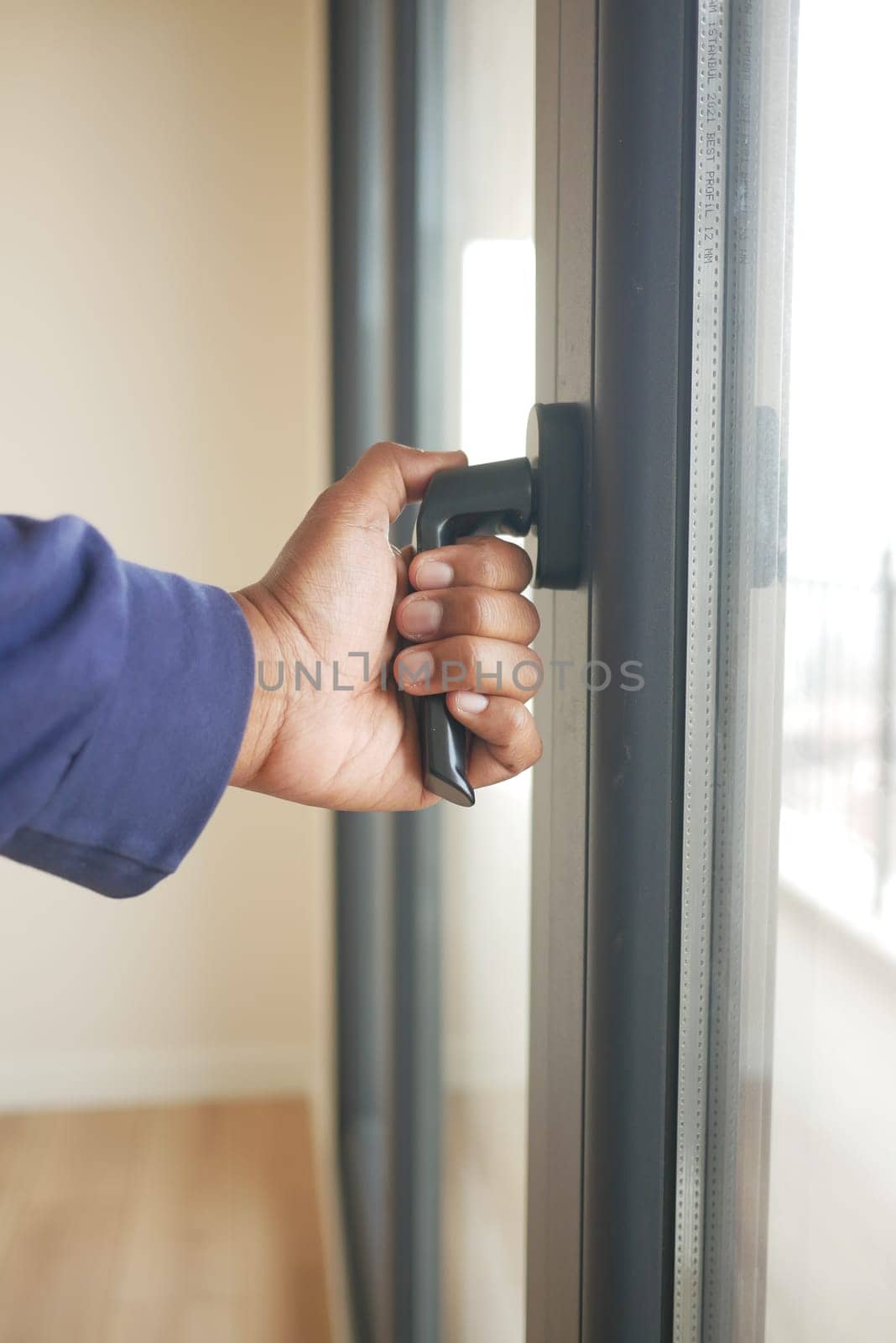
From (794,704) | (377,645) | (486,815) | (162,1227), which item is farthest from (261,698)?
(162,1227)

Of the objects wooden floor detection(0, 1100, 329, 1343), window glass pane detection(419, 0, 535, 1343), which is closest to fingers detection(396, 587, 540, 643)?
window glass pane detection(419, 0, 535, 1343)

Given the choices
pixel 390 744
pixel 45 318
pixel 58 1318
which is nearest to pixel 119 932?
pixel 58 1318

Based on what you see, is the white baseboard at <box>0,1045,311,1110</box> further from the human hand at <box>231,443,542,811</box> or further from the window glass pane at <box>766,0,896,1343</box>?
the window glass pane at <box>766,0,896,1343</box>

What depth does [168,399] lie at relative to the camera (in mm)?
2732

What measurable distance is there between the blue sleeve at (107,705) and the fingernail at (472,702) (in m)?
0.11

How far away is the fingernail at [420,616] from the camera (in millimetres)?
649

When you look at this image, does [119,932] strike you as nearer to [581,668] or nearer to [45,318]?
[45,318]

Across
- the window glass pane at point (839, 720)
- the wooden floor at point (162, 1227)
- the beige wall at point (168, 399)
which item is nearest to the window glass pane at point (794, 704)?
the window glass pane at point (839, 720)

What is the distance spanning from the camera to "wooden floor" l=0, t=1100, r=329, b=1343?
197cm

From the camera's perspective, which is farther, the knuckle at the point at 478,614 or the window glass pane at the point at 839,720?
the knuckle at the point at 478,614

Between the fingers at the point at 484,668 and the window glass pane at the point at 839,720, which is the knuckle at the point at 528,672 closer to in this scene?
the fingers at the point at 484,668

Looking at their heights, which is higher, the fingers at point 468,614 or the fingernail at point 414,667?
the fingers at point 468,614

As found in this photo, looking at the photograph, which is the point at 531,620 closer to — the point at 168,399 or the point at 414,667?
the point at 414,667

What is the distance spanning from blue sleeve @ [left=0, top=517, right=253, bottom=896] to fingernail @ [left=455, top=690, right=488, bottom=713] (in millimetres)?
114
